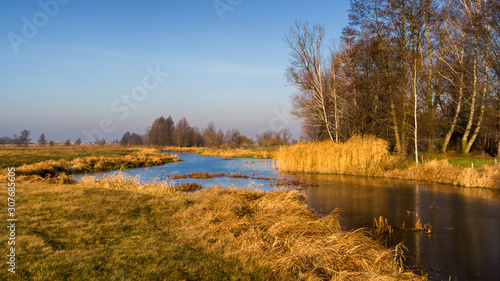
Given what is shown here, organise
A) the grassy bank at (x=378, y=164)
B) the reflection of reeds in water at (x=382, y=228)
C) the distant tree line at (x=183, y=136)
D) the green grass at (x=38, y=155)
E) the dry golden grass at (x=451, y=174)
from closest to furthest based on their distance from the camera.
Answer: the reflection of reeds in water at (x=382, y=228) < the dry golden grass at (x=451, y=174) < the grassy bank at (x=378, y=164) < the green grass at (x=38, y=155) < the distant tree line at (x=183, y=136)

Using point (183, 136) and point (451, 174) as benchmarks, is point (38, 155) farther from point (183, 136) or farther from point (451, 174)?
point (183, 136)

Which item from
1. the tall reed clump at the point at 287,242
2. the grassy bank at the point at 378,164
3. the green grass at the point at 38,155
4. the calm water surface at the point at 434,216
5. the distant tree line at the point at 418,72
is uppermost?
the distant tree line at the point at 418,72

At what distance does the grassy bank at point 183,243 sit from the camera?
4.41 meters

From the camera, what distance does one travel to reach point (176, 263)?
464 cm

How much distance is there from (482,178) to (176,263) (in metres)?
15.2

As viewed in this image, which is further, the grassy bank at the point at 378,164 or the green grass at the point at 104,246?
the grassy bank at the point at 378,164

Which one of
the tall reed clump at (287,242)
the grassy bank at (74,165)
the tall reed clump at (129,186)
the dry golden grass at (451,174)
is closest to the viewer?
the tall reed clump at (287,242)

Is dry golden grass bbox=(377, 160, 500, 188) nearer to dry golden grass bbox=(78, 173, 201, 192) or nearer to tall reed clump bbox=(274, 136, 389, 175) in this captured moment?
tall reed clump bbox=(274, 136, 389, 175)

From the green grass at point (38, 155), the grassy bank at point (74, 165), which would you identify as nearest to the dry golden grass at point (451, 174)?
the grassy bank at point (74, 165)

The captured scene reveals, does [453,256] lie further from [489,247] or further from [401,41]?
[401,41]

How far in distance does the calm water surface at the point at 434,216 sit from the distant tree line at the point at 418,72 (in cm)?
536

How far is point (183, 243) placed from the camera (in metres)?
5.70

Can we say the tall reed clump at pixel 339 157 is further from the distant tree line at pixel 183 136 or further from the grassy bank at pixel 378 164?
the distant tree line at pixel 183 136

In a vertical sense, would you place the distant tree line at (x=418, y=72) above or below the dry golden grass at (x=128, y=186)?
above
